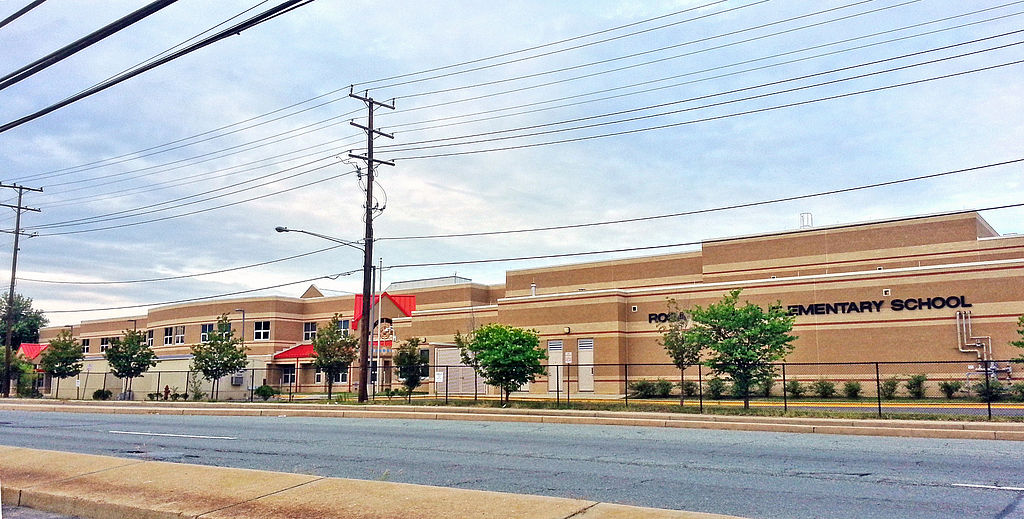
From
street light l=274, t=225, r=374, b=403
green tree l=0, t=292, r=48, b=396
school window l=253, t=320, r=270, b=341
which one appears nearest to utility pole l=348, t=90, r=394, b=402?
street light l=274, t=225, r=374, b=403

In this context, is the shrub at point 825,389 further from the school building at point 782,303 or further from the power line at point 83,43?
the power line at point 83,43

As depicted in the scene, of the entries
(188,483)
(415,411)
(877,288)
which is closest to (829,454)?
(188,483)

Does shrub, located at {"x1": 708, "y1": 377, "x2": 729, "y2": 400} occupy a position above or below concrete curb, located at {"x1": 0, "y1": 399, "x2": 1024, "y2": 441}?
above

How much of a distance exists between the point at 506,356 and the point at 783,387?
11.4 m

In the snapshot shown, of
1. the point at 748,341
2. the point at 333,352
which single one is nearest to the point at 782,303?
the point at 748,341

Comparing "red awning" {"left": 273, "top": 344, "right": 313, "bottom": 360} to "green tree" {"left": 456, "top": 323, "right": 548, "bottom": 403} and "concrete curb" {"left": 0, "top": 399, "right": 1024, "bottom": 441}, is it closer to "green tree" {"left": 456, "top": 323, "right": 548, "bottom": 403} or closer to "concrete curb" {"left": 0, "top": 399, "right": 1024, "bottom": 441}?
"concrete curb" {"left": 0, "top": 399, "right": 1024, "bottom": 441}

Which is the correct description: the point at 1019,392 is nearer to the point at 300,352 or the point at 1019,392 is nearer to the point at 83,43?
the point at 83,43

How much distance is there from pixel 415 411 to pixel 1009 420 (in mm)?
17790

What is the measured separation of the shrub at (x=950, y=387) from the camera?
97.5ft

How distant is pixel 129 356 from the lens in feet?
150

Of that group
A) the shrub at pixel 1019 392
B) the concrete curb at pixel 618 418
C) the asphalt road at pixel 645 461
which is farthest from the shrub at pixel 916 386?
the asphalt road at pixel 645 461

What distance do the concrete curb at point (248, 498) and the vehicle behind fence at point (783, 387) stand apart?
15.8 meters

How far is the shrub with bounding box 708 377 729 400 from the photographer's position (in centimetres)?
3056

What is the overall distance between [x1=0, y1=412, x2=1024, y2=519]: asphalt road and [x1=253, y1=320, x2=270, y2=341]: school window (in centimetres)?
4736
